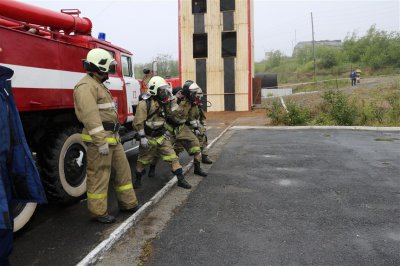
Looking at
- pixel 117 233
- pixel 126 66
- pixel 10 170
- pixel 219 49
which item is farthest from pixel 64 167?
pixel 219 49

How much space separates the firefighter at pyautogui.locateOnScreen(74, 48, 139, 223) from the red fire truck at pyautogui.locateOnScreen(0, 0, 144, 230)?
1.77 ft

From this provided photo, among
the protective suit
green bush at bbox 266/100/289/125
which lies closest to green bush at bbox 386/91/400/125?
green bush at bbox 266/100/289/125

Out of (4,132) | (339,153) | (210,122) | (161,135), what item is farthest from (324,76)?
(4,132)

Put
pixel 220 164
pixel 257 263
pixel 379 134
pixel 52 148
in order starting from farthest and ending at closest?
pixel 379 134, pixel 220 164, pixel 52 148, pixel 257 263

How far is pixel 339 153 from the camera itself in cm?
821

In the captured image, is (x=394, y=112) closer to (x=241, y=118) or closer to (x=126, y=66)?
(x=241, y=118)

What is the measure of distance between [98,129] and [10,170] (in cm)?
140

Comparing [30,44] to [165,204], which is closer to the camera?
[30,44]

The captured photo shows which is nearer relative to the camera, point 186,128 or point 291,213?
point 291,213

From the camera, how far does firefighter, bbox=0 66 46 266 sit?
2561mm

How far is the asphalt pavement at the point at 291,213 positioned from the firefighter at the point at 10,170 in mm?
1254

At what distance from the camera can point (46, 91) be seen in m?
4.44

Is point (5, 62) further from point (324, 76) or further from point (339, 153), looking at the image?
point (324, 76)

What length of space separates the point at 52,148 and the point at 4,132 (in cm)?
215
